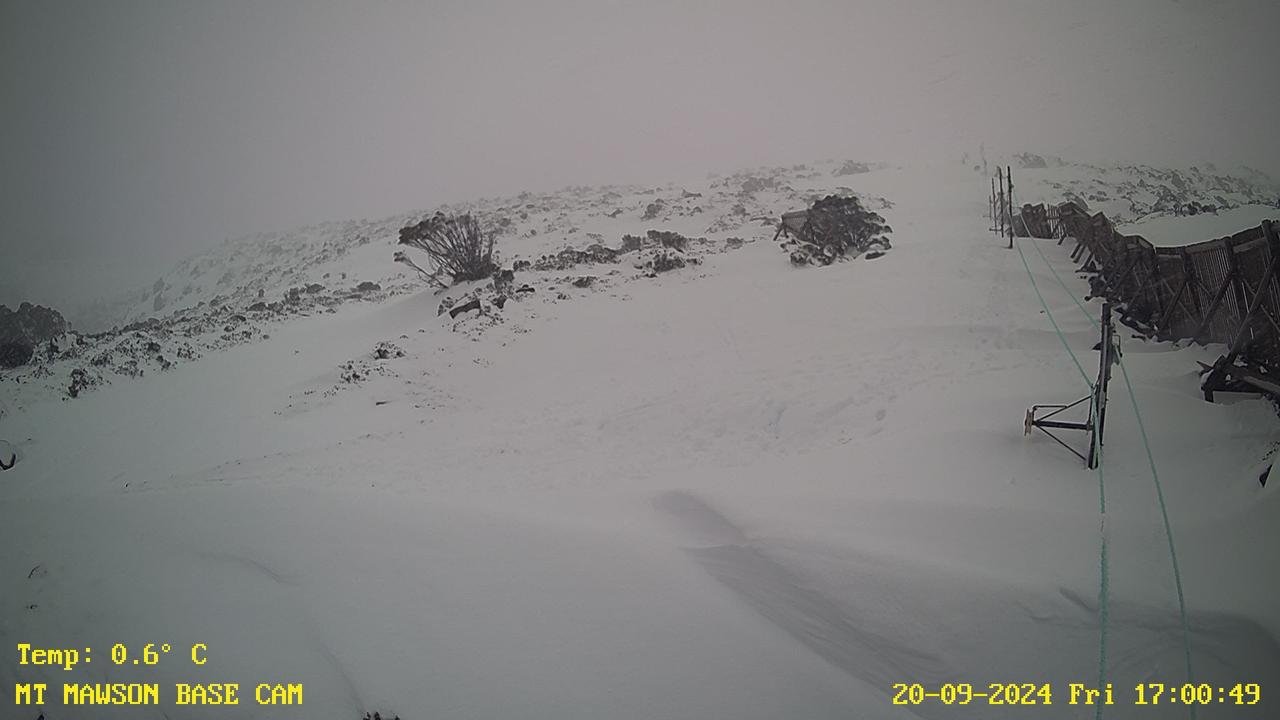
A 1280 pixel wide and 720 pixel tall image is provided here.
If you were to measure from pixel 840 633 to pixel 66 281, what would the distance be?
134 feet

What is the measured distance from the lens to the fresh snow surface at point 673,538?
3598 millimetres

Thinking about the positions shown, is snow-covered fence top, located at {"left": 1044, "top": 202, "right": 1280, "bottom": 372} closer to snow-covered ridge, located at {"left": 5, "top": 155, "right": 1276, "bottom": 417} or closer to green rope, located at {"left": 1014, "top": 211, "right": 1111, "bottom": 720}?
green rope, located at {"left": 1014, "top": 211, "right": 1111, "bottom": 720}

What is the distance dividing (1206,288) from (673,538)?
8.08m

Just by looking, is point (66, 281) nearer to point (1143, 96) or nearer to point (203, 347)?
point (203, 347)

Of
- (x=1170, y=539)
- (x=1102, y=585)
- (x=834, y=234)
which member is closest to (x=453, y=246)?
(x=834, y=234)

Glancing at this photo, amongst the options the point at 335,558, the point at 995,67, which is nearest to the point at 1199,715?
the point at 335,558

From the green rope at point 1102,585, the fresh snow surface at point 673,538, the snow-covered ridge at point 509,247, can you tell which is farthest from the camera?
the snow-covered ridge at point 509,247

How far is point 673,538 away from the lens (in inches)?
192

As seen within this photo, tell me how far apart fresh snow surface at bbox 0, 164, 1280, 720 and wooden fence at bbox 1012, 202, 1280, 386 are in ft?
1.49

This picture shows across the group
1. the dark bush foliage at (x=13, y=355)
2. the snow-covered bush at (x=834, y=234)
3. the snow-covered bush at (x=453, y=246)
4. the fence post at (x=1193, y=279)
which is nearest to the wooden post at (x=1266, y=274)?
the fence post at (x=1193, y=279)

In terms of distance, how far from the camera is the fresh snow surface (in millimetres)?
3598

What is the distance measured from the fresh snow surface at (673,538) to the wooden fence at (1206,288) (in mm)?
454

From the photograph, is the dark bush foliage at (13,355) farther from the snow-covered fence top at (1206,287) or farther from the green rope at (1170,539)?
the snow-covered fence top at (1206,287)

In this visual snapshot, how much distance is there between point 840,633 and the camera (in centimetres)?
388
